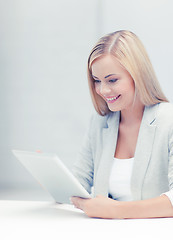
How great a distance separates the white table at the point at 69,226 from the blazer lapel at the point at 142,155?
33 cm

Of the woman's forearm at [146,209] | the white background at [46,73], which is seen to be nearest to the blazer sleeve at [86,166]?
the woman's forearm at [146,209]

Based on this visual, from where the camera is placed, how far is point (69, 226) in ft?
4.24

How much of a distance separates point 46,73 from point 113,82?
11.7ft

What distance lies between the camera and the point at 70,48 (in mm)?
5273

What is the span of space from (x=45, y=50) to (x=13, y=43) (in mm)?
420

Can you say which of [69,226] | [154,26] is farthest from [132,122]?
[154,26]

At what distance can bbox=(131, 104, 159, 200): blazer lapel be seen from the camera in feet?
5.99

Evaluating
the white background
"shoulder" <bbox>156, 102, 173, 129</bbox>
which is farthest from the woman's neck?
the white background

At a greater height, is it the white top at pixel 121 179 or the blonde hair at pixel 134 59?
the blonde hair at pixel 134 59

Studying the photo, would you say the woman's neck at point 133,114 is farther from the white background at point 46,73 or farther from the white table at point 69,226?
the white background at point 46,73

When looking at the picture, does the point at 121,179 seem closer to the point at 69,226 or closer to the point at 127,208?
the point at 127,208

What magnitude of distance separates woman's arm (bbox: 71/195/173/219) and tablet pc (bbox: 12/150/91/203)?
92mm

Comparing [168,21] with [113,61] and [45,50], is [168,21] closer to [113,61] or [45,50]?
[45,50]

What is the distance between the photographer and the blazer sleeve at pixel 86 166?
A: 6.71ft
